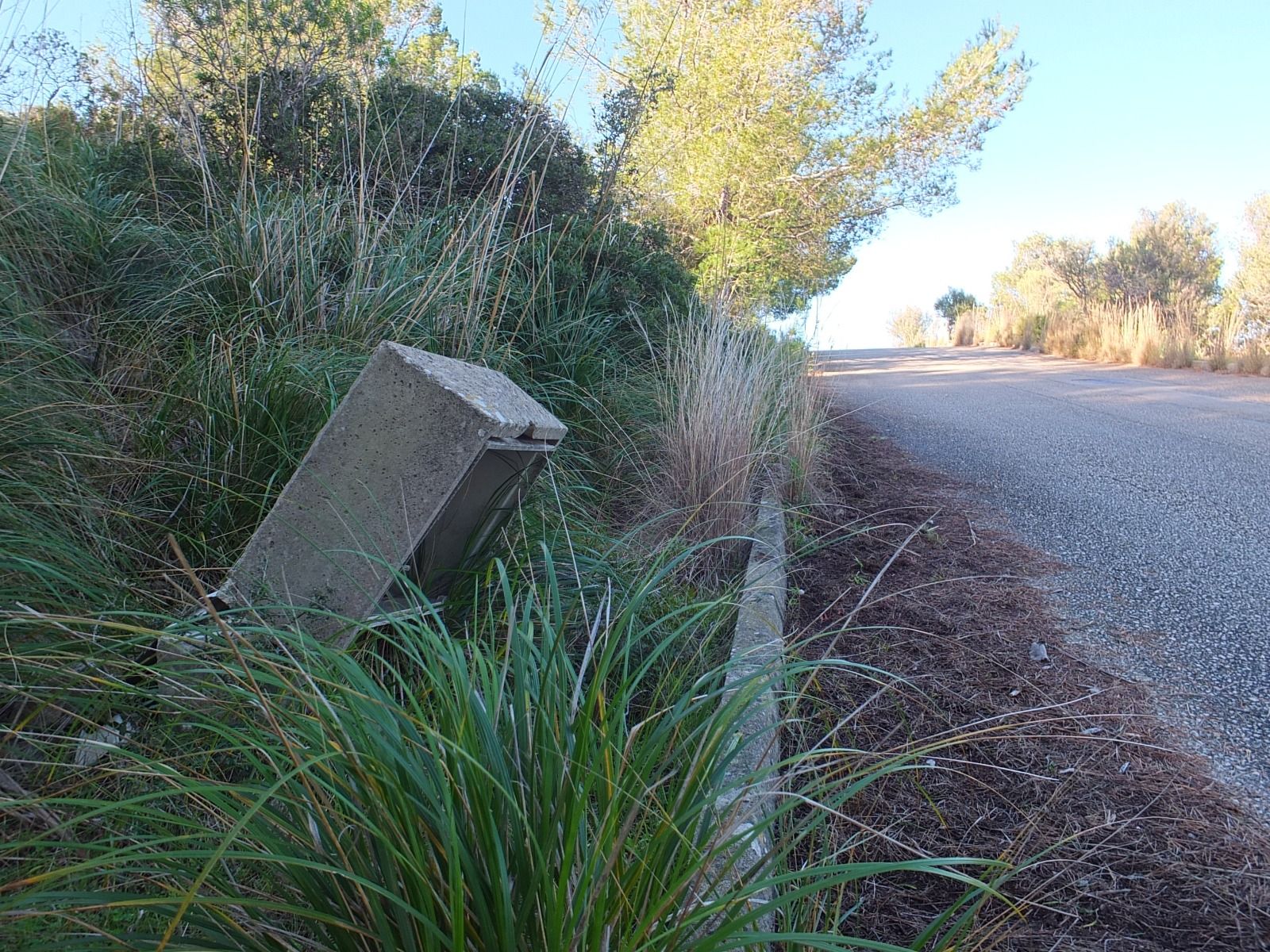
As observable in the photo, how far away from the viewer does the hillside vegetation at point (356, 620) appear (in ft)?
3.59

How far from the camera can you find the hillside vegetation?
110 cm

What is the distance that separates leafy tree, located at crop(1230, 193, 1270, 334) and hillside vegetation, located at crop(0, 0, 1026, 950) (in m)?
14.5

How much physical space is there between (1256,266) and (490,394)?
24.5 meters

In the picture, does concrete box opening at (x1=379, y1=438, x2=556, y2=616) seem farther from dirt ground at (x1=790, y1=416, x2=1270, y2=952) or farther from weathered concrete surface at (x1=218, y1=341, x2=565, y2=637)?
dirt ground at (x1=790, y1=416, x2=1270, y2=952)

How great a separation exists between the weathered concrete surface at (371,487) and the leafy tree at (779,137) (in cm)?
585

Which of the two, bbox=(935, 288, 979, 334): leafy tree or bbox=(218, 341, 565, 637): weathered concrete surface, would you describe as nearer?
bbox=(218, 341, 565, 637): weathered concrete surface

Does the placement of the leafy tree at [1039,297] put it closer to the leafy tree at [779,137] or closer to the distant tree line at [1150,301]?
the distant tree line at [1150,301]

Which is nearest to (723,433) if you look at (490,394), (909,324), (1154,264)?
(490,394)

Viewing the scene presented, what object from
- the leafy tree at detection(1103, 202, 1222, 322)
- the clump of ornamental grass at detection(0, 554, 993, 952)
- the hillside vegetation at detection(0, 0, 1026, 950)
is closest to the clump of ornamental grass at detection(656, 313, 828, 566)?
the hillside vegetation at detection(0, 0, 1026, 950)

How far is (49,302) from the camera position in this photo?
10.4 ft

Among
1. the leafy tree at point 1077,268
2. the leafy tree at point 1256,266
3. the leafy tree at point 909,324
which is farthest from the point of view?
the leafy tree at point 909,324

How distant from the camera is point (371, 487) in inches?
79.6

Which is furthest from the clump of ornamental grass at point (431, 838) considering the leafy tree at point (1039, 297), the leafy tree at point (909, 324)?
the leafy tree at point (909, 324)

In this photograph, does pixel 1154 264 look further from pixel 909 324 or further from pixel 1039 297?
pixel 909 324
